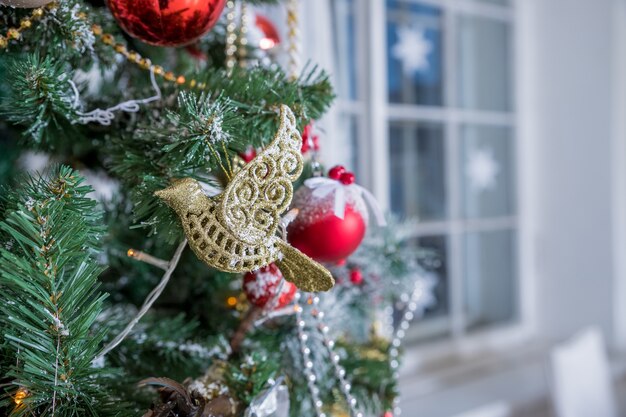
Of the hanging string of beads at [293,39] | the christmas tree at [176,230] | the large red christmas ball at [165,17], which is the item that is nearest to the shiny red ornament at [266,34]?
the christmas tree at [176,230]

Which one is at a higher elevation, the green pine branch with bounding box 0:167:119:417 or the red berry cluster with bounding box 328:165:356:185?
the red berry cluster with bounding box 328:165:356:185

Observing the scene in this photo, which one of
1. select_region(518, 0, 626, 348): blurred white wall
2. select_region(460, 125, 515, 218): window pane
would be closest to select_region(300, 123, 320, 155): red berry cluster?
select_region(460, 125, 515, 218): window pane

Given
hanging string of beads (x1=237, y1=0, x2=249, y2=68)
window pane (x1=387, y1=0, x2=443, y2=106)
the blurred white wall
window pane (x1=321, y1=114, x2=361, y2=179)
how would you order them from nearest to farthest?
1. hanging string of beads (x1=237, y1=0, x2=249, y2=68)
2. window pane (x1=321, y1=114, x2=361, y2=179)
3. window pane (x1=387, y1=0, x2=443, y2=106)
4. the blurred white wall

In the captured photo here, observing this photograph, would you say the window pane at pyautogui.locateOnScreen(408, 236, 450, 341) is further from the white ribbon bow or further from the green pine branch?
the green pine branch

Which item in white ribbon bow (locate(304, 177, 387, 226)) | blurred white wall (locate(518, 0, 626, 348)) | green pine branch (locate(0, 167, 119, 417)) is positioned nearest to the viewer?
green pine branch (locate(0, 167, 119, 417))

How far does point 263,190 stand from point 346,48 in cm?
97

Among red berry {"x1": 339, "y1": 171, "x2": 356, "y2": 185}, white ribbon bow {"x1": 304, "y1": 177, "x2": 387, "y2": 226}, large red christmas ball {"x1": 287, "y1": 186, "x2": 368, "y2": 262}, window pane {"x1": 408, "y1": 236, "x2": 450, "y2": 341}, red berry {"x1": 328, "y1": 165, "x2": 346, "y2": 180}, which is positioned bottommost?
window pane {"x1": 408, "y1": 236, "x2": 450, "y2": 341}

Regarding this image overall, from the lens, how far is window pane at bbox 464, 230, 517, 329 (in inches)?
64.4

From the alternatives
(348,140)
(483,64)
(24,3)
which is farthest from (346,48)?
(24,3)

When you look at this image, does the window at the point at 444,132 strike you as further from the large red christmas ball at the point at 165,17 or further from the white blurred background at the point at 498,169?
the large red christmas ball at the point at 165,17

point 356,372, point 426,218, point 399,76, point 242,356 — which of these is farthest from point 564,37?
point 242,356

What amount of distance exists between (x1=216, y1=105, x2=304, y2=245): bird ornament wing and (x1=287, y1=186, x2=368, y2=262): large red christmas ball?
75 mm

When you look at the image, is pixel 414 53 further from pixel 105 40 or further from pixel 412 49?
pixel 105 40

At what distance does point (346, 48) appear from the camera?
133cm
